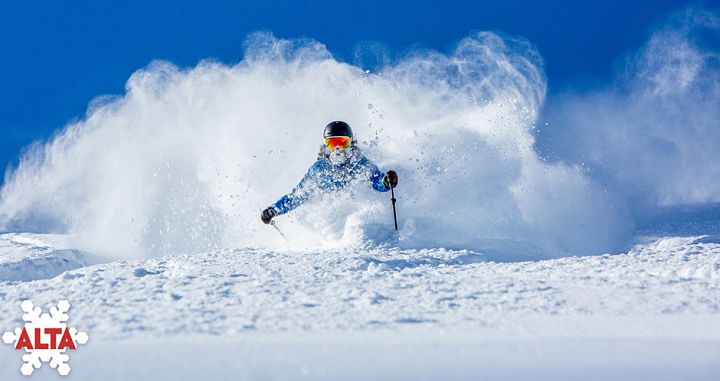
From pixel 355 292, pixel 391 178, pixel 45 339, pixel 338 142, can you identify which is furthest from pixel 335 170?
pixel 45 339

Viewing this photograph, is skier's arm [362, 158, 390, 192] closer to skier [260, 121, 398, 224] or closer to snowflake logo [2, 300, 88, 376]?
skier [260, 121, 398, 224]

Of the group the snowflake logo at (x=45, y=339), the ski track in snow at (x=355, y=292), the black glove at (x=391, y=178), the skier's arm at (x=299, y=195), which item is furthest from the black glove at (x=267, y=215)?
the snowflake logo at (x=45, y=339)

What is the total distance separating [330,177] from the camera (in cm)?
898

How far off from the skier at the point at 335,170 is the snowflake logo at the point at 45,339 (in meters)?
4.75

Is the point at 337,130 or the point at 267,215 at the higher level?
the point at 337,130

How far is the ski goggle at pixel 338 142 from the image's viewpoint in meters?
8.82

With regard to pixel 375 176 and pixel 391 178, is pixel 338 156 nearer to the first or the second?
pixel 375 176

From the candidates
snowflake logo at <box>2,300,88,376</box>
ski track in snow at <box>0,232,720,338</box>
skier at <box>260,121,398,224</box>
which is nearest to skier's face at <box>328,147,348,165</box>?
skier at <box>260,121,398,224</box>

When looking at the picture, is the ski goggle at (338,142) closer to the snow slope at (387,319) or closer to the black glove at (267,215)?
the black glove at (267,215)

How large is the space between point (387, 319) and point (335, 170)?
5245 millimetres

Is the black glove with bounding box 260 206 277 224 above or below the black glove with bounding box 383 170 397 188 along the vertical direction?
below

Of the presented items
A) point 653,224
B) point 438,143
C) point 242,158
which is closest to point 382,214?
point 438,143

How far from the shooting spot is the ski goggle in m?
8.82

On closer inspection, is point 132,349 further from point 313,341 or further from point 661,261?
point 661,261
